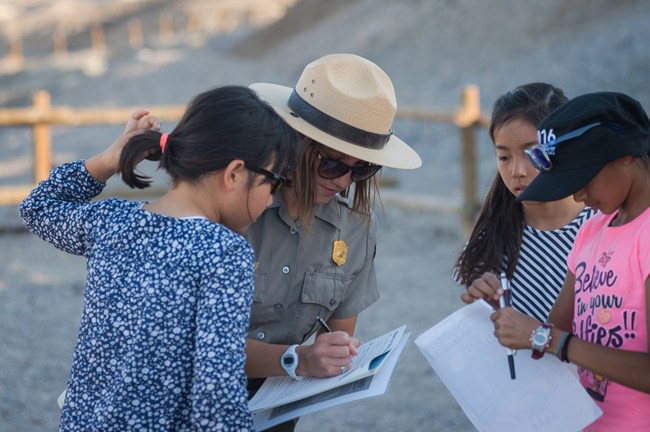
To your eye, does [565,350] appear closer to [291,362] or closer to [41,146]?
[291,362]

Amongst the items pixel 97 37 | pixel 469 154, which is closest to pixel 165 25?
pixel 97 37

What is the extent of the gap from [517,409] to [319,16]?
1106 inches

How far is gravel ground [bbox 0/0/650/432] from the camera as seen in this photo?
18.2 feet

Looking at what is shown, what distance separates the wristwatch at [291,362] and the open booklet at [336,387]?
1.0 inches

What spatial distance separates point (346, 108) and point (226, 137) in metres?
0.51

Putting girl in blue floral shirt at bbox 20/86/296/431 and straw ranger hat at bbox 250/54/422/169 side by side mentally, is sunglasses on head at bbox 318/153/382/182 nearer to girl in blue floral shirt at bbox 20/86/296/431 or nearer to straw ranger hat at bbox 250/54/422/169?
straw ranger hat at bbox 250/54/422/169

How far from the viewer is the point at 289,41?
1091 inches

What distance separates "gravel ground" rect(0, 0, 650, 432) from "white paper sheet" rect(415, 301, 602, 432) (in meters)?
0.62

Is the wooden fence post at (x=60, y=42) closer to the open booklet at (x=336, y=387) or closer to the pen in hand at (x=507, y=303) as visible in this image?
the open booklet at (x=336, y=387)

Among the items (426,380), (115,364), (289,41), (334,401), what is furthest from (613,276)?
(289,41)

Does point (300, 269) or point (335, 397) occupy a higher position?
point (300, 269)

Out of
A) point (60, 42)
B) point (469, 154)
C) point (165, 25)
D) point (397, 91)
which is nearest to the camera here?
point (469, 154)

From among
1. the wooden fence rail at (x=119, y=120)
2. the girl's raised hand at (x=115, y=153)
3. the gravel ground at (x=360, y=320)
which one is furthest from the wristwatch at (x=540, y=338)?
the wooden fence rail at (x=119, y=120)

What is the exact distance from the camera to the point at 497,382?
7.23ft
